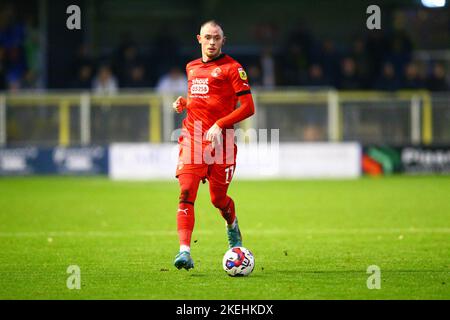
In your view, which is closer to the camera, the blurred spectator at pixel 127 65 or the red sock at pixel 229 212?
the red sock at pixel 229 212

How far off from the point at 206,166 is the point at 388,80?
18270mm

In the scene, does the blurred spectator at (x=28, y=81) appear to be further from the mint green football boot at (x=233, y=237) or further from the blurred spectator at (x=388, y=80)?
the mint green football boot at (x=233, y=237)

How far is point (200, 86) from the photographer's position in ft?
29.9

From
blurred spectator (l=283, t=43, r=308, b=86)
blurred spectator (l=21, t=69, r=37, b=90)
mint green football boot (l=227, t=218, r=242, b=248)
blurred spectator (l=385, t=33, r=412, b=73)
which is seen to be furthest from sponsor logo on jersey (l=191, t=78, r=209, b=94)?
blurred spectator (l=21, t=69, r=37, b=90)

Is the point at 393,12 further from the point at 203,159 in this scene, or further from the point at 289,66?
the point at 203,159

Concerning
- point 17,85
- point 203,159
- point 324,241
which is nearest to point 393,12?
point 17,85

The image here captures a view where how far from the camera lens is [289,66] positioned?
27188 millimetres

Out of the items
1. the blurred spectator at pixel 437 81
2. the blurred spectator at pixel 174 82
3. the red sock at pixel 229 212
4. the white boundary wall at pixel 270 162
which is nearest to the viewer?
the red sock at pixel 229 212

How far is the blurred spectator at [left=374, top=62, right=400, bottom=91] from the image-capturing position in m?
26.4

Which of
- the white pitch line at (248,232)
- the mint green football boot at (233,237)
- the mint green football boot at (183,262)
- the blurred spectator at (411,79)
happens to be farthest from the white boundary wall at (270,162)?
the mint green football boot at (183,262)

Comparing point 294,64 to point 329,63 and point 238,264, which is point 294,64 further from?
point 238,264

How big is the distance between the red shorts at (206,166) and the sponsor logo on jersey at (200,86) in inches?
19.4

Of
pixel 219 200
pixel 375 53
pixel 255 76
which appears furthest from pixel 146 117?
pixel 219 200

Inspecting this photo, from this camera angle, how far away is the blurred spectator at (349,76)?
2631 cm
